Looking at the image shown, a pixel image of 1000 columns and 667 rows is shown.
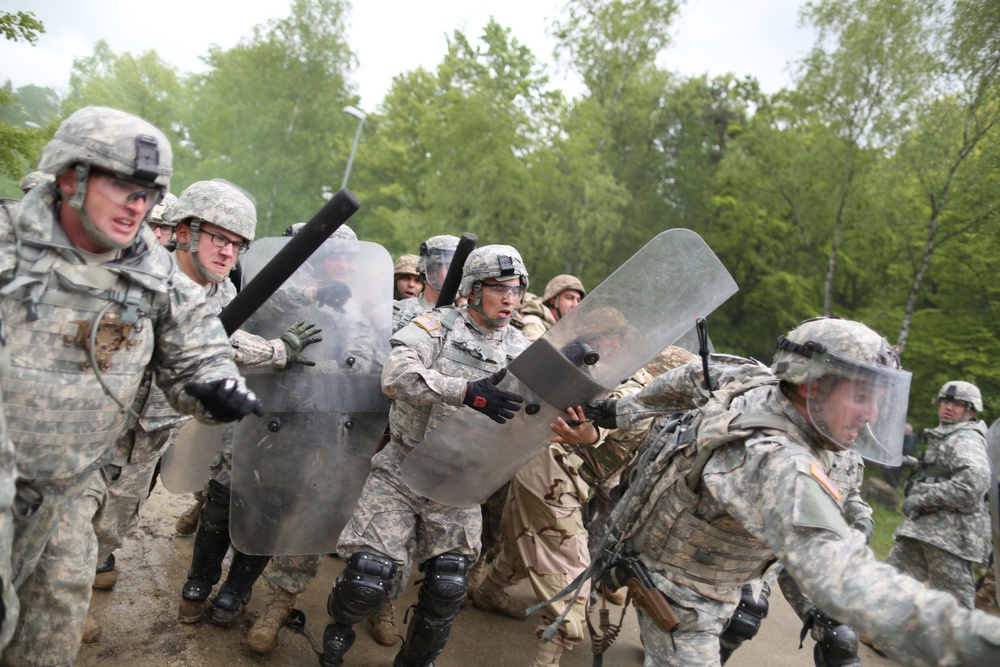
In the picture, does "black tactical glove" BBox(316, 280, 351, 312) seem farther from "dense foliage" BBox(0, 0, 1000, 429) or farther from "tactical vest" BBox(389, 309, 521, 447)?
"dense foliage" BBox(0, 0, 1000, 429)

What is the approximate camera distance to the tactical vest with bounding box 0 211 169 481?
2.24m

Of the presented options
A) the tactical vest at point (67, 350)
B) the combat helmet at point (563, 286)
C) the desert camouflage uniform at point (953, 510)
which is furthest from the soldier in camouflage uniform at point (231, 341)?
the desert camouflage uniform at point (953, 510)

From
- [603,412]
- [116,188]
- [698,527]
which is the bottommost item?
[698,527]

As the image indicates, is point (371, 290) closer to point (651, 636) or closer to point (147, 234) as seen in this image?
point (147, 234)

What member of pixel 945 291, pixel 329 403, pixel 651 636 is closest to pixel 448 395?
pixel 329 403

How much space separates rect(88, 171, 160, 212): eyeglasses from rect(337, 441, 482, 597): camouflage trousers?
73.5 inches

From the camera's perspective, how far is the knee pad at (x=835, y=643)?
12.8 ft

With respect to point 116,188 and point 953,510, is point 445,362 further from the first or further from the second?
point 953,510

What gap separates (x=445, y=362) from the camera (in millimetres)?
3768

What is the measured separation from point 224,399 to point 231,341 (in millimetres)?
1032

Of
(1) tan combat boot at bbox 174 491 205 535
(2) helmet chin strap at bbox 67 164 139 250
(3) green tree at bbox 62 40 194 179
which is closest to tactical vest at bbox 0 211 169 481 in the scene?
(2) helmet chin strap at bbox 67 164 139 250

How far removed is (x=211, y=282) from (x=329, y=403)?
887 mm

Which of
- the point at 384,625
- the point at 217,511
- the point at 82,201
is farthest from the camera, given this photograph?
the point at 384,625

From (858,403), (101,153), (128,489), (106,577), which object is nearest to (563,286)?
(858,403)
